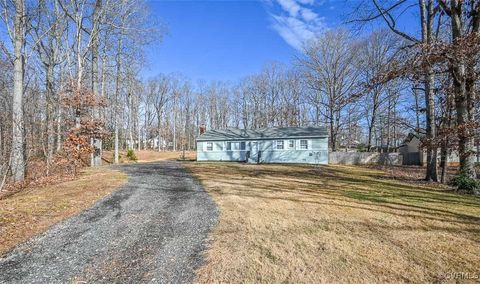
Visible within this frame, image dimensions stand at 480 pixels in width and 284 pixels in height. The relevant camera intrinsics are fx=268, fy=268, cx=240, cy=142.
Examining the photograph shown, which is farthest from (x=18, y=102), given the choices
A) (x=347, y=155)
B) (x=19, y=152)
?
(x=347, y=155)

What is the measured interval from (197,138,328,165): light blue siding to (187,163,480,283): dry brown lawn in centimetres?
1681

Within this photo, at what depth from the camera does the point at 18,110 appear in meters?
10.7

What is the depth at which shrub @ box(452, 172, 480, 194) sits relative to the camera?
903cm

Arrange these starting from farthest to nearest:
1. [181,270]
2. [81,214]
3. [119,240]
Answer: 1. [81,214]
2. [119,240]
3. [181,270]

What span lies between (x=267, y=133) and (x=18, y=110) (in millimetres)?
19655

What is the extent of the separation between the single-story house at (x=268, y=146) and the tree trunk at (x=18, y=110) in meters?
17.5

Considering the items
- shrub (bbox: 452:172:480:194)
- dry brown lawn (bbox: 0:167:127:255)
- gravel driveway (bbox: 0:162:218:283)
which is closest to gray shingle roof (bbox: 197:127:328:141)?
shrub (bbox: 452:172:480:194)

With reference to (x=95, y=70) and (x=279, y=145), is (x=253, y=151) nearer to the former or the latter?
(x=279, y=145)

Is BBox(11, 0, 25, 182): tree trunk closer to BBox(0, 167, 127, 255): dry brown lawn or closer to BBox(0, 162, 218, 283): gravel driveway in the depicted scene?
BBox(0, 167, 127, 255): dry brown lawn

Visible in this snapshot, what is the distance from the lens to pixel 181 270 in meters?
3.55

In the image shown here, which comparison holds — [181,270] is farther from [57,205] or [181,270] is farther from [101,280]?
[57,205]

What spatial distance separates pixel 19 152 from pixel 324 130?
22.3m

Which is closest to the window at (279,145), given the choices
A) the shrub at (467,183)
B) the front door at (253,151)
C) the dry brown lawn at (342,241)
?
the front door at (253,151)

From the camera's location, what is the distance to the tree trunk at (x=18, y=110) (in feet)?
33.4
